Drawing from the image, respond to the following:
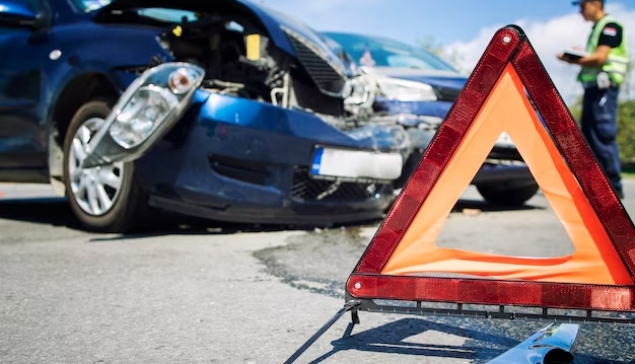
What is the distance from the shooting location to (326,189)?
466cm

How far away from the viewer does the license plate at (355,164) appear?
176 inches

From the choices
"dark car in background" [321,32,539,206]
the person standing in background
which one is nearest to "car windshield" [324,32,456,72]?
"dark car in background" [321,32,539,206]

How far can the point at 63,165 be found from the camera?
4.75 m

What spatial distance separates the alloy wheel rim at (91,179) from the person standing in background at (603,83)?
3.81 m

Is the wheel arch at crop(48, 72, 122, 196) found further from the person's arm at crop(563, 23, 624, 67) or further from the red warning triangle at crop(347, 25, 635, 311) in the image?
the person's arm at crop(563, 23, 624, 67)

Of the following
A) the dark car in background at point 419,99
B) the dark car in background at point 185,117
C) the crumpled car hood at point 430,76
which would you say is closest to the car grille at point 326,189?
the dark car in background at point 185,117

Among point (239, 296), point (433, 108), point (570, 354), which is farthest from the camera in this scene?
point (433, 108)

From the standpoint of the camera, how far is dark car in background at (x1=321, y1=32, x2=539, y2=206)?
562 centimetres

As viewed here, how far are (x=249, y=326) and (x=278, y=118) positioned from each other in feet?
6.50

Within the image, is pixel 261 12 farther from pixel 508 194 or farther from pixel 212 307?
pixel 508 194

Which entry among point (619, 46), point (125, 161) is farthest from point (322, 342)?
point (619, 46)

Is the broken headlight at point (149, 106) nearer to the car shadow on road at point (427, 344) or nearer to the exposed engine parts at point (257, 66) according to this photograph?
the exposed engine parts at point (257, 66)

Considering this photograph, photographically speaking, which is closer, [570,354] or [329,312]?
[570,354]

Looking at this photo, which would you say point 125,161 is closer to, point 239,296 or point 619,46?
point 239,296
